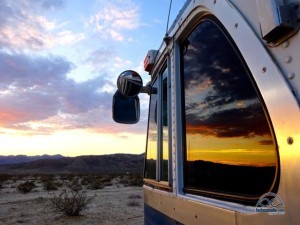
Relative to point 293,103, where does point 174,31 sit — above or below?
above

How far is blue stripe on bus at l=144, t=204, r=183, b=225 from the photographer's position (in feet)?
6.53

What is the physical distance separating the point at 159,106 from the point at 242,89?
129 cm

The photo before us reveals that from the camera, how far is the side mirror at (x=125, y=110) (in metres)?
3.39

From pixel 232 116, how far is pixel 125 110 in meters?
2.13

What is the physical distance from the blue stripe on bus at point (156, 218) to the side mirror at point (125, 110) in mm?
973

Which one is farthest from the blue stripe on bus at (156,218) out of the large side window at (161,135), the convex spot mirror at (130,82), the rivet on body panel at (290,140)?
the rivet on body panel at (290,140)

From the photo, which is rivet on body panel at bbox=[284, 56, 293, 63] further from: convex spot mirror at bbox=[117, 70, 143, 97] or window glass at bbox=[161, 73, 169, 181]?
convex spot mirror at bbox=[117, 70, 143, 97]

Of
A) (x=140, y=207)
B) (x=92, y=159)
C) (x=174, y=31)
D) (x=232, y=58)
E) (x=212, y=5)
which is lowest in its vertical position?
(x=140, y=207)

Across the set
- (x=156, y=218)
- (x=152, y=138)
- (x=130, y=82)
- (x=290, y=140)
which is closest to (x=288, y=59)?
(x=290, y=140)

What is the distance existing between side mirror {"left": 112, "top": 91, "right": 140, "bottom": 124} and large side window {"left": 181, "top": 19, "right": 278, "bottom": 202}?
147cm

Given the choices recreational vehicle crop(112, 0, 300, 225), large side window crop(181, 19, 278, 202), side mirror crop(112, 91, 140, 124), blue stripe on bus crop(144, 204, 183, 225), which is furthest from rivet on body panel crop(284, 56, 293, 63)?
side mirror crop(112, 91, 140, 124)

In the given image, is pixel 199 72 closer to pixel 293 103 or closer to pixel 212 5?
pixel 212 5

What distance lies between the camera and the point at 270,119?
1.09 meters

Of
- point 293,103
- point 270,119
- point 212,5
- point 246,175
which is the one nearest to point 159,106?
point 212,5
